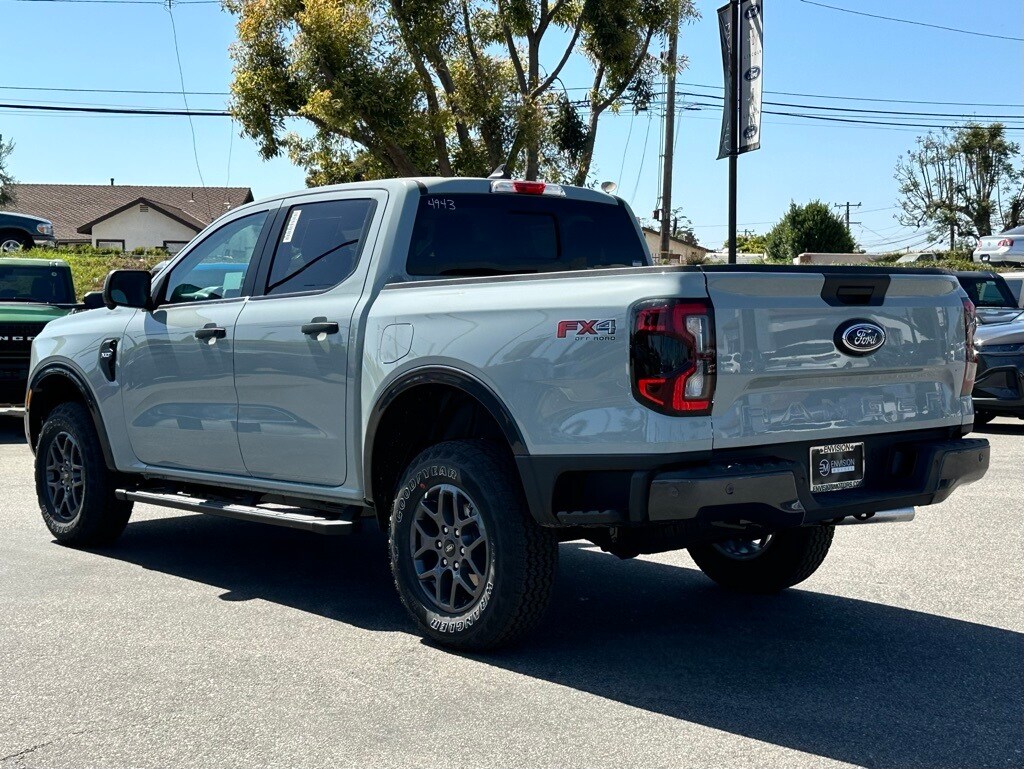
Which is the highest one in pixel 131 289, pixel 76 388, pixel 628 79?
pixel 628 79

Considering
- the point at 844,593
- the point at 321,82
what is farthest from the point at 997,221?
the point at 844,593

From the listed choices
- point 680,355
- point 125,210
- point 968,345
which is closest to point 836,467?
point 680,355

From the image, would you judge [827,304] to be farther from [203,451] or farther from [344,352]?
[203,451]

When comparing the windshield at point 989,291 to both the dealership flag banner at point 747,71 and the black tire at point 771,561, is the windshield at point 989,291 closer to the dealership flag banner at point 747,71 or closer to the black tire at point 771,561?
the dealership flag banner at point 747,71

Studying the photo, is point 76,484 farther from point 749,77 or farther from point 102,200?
point 102,200

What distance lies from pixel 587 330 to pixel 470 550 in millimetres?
1093

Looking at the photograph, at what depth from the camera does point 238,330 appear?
6270 mm

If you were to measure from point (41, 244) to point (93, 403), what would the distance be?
2507 cm

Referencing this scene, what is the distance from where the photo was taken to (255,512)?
613cm

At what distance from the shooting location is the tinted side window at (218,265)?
6562 mm

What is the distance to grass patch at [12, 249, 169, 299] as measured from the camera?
32.0 meters

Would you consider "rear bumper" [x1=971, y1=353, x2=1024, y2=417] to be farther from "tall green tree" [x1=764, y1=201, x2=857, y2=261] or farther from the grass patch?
"tall green tree" [x1=764, y1=201, x2=857, y2=261]

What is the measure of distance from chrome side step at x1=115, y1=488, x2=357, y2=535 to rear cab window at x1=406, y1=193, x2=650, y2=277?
3.92 ft

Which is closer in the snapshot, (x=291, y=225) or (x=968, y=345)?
(x=968, y=345)
